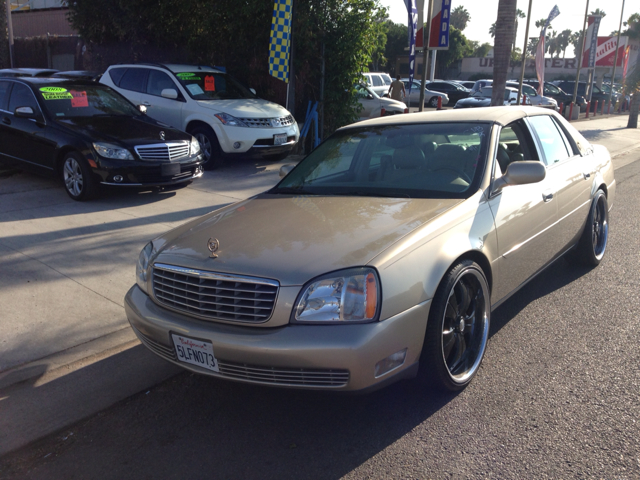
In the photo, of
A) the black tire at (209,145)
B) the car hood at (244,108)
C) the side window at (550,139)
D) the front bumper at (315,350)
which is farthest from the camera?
the black tire at (209,145)

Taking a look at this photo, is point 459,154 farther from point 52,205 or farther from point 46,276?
point 52,205

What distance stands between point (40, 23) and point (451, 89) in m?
22.5

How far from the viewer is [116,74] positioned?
1152cm

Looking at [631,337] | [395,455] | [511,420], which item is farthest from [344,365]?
[631,337]

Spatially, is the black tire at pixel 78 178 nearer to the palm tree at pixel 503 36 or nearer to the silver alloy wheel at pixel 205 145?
the silver alloy wheel at pixel 205 145

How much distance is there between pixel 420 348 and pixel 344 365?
52cm

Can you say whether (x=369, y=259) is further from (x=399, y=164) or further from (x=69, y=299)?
(x=69, y=299)

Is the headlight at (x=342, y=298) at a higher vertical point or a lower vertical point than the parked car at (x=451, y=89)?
lower

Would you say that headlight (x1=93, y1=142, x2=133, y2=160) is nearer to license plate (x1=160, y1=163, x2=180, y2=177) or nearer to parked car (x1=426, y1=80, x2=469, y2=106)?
license plate (x1=160, y1=163, x2=180, y2=177)

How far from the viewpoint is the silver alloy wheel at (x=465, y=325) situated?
3342mm

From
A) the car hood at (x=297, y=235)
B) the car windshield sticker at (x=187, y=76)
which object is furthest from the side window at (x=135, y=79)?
the car hood at (x=297, y=235)

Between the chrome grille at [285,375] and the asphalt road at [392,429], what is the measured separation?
0.18 m

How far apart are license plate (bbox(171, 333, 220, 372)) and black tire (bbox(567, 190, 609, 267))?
385cm

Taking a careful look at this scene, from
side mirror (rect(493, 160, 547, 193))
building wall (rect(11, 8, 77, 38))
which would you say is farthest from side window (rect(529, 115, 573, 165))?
building wall (rect(11, 8, 77, 38))
